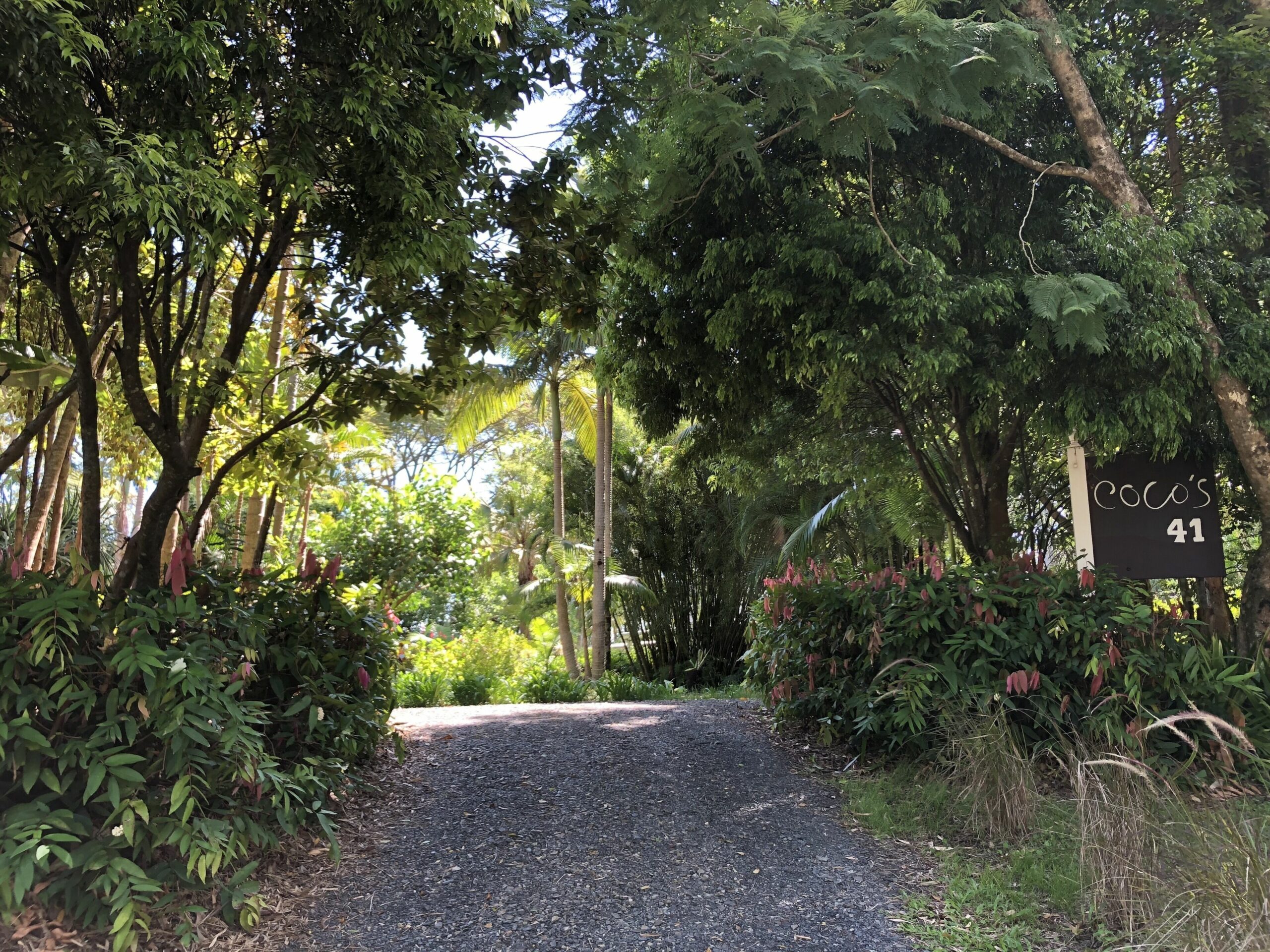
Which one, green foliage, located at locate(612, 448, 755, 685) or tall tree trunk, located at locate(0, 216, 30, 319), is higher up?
tall tree trunk, located at locate(0, 216, 30, 319)

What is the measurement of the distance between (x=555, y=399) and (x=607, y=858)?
38.8 feet

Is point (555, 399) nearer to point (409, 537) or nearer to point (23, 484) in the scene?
point (409, 537)

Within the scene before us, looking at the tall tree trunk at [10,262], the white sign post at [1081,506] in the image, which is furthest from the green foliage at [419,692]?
the white sign post at [1081,506]

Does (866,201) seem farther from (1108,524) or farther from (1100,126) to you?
(1108,524)

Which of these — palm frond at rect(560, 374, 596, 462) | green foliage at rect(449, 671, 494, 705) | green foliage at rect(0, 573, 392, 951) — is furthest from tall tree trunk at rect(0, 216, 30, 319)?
palm frond at rect(560, 374, 596, 462)

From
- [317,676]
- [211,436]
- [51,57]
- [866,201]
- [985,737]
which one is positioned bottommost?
[985,737]

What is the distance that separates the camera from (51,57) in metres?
3.23

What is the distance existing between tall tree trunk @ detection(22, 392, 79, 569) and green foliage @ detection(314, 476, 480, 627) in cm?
405

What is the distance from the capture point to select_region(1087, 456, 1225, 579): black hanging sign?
665 centimetres

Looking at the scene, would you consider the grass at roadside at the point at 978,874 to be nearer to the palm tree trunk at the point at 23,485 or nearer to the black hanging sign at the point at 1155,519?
the black hanging sign at the point at 1155,519

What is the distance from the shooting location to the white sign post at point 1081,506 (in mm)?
6652

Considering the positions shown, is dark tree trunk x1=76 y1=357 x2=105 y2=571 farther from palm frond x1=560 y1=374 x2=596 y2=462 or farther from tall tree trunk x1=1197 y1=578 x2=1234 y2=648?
palm frond x1=560 y1=374 x2=596 y2=462

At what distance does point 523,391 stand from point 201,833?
13.4 m

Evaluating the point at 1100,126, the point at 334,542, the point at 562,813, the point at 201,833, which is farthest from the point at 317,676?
the point at 334,542
